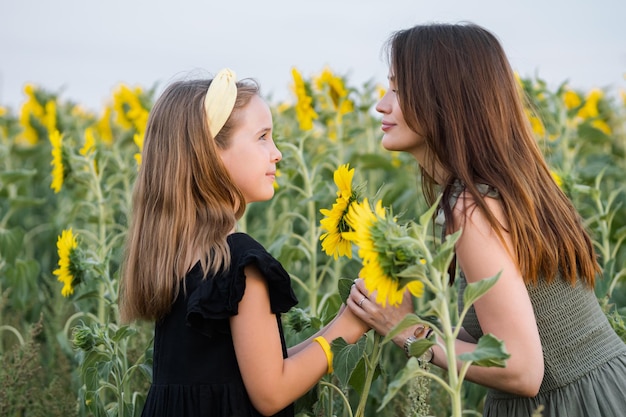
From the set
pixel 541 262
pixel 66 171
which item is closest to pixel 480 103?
pixel 541 262

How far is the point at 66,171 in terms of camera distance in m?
3.05

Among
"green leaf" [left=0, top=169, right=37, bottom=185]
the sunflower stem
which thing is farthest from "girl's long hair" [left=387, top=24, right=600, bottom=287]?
"green leaf" [left=0, top=169, right=37, bottom=185]

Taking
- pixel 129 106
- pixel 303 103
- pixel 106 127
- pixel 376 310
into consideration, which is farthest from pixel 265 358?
pixel 106 127

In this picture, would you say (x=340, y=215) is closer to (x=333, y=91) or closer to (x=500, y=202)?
(x=500, y=202)

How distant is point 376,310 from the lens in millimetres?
1825

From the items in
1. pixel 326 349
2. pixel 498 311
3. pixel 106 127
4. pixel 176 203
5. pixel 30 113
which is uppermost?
pixel 176 203

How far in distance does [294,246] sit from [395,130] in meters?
0.94

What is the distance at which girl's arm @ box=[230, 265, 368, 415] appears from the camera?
5.97ft

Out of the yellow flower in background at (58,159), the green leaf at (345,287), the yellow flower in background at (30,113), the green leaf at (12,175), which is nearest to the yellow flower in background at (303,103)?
the yellow flower in background at (58,159)

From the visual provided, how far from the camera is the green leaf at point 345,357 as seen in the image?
72.1 inches

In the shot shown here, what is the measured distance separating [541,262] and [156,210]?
2.70 ft

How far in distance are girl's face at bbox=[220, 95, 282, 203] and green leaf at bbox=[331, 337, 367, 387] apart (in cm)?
38

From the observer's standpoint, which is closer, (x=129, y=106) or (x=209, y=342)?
(x=209, y=342)

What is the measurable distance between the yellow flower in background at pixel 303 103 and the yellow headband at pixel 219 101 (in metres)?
1.43
